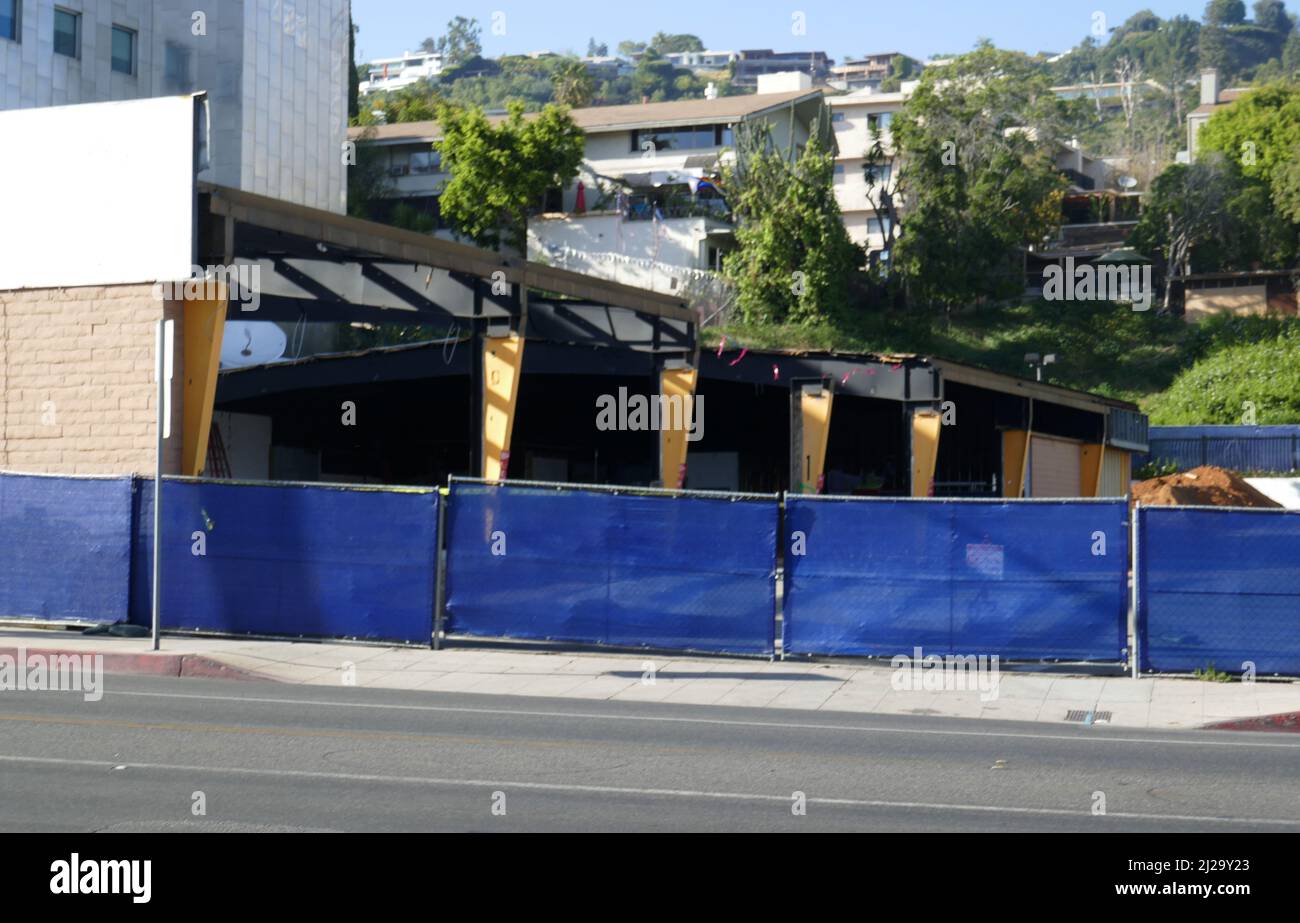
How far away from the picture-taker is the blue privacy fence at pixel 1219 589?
54.4ft

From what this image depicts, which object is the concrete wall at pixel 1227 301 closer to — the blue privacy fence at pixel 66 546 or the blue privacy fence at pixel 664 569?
the blue privacy fence at pixel 664 569

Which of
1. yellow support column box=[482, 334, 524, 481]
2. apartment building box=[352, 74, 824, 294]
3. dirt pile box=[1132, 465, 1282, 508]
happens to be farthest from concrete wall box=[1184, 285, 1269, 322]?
yellow support column box=[482, 334, 524, 481]

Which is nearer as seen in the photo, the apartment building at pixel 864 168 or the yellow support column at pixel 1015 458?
the yellow support column at pixel 1015 458

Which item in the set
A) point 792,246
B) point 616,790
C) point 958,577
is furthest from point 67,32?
point 616,790

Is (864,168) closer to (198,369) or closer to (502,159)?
(502,159)

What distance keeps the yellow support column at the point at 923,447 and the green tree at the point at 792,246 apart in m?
29.9

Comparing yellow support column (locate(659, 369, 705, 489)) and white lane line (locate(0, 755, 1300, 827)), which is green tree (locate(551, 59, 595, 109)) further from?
white lane line (locate(0, 755, 1300, 827))

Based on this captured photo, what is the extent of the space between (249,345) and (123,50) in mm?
21035

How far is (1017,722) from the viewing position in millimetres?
14711

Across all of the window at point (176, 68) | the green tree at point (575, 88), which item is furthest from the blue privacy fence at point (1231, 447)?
the green tree at point (575, 88)

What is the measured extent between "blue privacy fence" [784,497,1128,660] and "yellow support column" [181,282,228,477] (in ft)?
26.7

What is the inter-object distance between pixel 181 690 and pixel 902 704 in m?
7.26
